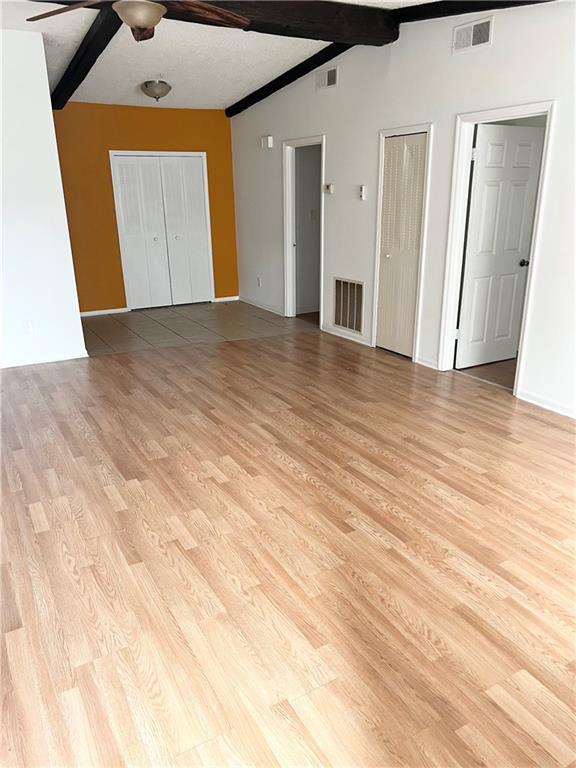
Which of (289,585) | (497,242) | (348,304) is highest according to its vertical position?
(497,242)

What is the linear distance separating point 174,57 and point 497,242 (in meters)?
3.67

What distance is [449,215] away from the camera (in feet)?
15.1

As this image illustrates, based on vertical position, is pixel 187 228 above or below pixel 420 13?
below

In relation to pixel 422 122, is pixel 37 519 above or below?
below

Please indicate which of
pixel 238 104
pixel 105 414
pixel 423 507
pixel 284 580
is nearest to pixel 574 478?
pixel 423 507

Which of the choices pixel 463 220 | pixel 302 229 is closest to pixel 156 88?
pixel 302 229

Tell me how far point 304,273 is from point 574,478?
4851 mm

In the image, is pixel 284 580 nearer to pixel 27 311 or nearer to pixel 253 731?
pixel 253 731

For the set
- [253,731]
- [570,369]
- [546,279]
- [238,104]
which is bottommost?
[253,731]

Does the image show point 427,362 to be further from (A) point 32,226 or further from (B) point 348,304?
(A) point 32,226

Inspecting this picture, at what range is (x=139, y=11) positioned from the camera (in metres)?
2.85

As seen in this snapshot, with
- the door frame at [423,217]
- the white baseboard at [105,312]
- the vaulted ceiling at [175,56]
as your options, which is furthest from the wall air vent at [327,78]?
the white baseboard at [105,312]

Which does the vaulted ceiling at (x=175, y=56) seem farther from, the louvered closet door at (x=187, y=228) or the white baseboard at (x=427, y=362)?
the white baseboard at (x=427, y=362)

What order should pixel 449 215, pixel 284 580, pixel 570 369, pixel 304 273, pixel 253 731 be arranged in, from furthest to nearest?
pixel 304 273
pixel 449 215
pixel 570 369
pixel 284 580
pixel 253 731
